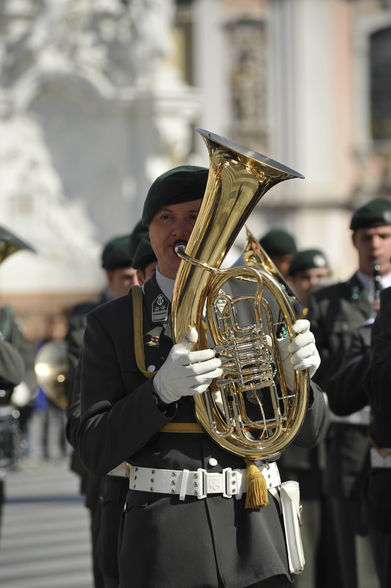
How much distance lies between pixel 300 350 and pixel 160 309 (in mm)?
444

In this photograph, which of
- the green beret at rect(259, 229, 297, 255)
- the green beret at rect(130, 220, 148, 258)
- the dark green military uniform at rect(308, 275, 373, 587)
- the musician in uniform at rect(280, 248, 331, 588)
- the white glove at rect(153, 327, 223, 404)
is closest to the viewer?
the white glove at rect(153, 327, 223, 404)

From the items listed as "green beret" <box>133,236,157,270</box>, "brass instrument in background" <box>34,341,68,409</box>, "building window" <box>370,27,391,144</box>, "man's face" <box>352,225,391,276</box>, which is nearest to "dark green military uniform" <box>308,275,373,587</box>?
"man's face" <box>352,225,391,276</box>

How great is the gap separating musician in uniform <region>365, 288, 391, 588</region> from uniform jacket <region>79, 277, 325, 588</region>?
2.51ft

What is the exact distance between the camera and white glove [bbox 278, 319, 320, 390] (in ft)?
9.93

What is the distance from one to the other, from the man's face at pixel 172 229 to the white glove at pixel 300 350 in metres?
0.40

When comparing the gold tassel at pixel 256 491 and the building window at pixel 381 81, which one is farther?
the building window at pixel 381 81

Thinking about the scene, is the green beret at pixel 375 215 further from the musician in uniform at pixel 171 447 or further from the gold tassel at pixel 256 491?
the gold tassel at pixel 256 491

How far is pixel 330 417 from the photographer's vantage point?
5.46m

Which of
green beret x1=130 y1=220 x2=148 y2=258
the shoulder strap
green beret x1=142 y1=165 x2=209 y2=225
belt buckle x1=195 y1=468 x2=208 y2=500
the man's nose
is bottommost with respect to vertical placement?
belt buckle x1=195 y1=468 x2=208 y2=500

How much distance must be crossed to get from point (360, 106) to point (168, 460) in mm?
21524

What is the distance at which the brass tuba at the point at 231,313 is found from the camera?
118 inches

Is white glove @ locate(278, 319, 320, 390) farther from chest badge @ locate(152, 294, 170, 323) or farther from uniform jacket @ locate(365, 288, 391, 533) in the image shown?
uniform jacket @ locate(365, 288, 391, 533)

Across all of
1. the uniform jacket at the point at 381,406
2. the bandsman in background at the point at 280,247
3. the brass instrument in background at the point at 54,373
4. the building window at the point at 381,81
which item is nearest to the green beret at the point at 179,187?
the uniform jacket at the point at 381,406

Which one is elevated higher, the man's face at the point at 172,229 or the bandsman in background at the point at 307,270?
the bandsman in background at the point at 307,270
